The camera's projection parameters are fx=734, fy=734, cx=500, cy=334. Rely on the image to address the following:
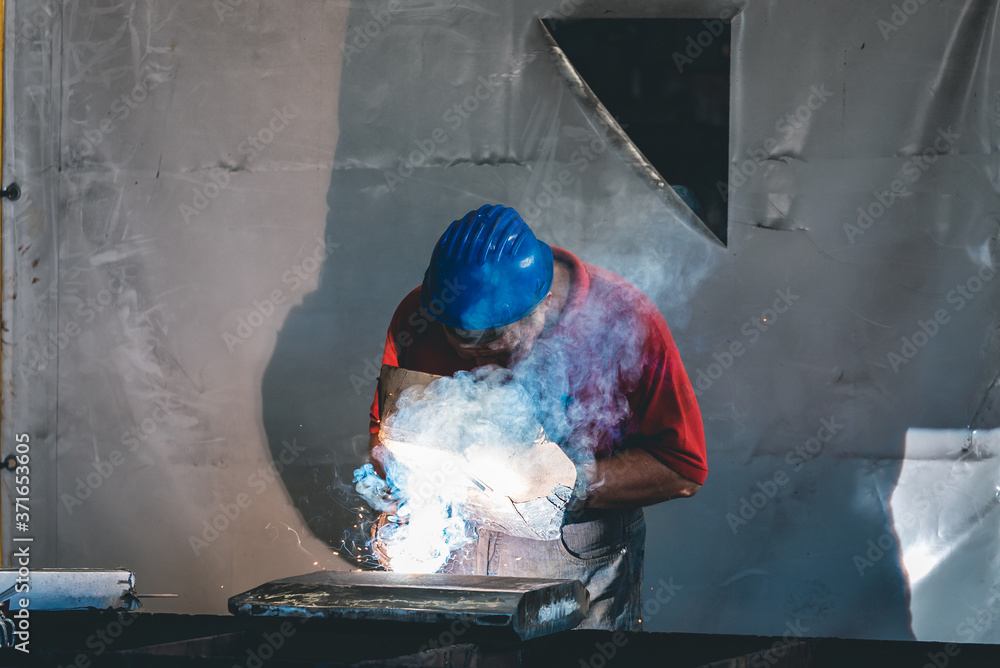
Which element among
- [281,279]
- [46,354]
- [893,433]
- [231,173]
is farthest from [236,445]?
[893,433]

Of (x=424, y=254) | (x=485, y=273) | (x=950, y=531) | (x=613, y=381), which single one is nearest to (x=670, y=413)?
(x=613, y=381)

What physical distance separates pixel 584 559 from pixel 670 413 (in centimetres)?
56

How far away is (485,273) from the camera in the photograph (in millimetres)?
2186

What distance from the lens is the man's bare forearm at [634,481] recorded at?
7.50ft

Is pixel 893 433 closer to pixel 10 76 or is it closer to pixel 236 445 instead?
pixel 236 445

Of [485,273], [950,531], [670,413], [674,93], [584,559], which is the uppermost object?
[674,93]

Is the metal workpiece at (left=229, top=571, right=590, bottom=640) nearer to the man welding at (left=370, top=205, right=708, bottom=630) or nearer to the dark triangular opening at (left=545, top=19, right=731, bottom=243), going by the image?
the man welding at (left=370, top=205, right=708, bottom=630)

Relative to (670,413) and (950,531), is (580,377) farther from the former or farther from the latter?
(950,531)

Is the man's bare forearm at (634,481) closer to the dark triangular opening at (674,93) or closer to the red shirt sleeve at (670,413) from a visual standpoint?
the red shirt sleeve at (670,413)

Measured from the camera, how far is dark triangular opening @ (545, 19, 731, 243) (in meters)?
3.40

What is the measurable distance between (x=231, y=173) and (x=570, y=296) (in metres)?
2.21

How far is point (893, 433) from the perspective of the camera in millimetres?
3363

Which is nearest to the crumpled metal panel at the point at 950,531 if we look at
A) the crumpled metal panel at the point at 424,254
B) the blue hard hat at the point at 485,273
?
the crumpled metal panel at the point at 424,254

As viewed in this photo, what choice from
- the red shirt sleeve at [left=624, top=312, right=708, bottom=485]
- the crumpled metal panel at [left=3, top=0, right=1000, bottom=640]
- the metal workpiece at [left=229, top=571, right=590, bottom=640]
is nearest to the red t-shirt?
the red shirt sleeve at [left=624, top=312, right=708, bottom=485]
